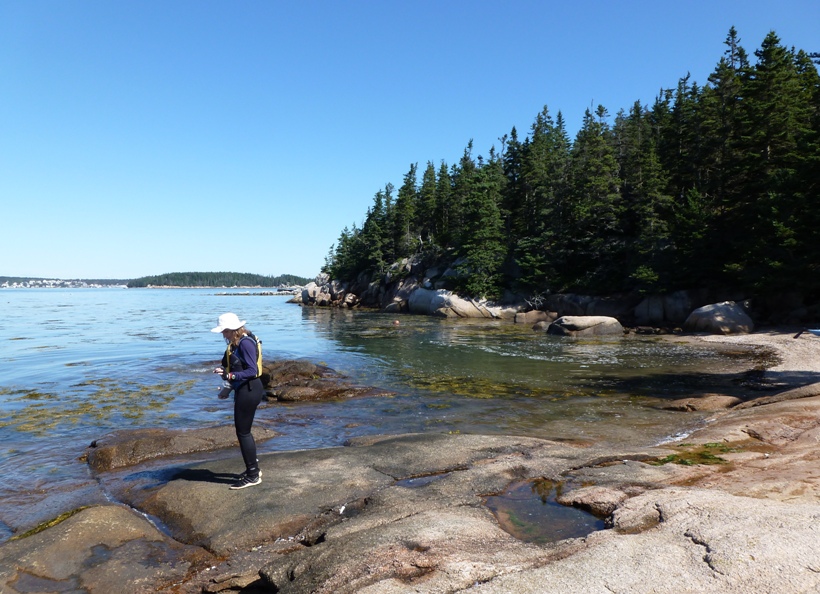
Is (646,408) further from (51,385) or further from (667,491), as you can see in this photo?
(51,385)

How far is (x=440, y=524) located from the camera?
19.2 feet

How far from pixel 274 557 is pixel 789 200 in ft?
124

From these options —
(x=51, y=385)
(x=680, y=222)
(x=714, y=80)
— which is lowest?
(x=51, y=385)

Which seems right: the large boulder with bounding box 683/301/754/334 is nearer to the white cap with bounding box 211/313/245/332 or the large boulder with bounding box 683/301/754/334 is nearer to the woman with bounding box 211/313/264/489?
the woman with bounding box 211/313/264/489

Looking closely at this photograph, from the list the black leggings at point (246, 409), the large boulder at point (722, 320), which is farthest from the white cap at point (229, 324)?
the large boulder at point (722, 320)

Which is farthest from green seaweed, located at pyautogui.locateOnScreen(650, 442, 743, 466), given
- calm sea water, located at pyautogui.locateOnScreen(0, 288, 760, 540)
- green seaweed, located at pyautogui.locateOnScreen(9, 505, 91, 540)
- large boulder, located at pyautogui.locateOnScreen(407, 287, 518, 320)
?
large boulder, located at pyautogui.locateOnScreen(407, 287, 518, 320)

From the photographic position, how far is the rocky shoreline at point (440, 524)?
4516mm

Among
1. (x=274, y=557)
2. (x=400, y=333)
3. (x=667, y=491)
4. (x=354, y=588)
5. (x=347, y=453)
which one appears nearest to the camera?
(x=354, y=588)

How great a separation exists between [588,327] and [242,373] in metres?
33.8

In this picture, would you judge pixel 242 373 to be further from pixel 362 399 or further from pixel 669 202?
pixel 669 202

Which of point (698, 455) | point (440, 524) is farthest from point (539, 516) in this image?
point (698, 455)

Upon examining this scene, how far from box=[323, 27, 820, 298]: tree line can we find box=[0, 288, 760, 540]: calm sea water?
11.5 m

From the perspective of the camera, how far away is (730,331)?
112 ft

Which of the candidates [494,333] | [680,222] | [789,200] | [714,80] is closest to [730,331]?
[789,200]
